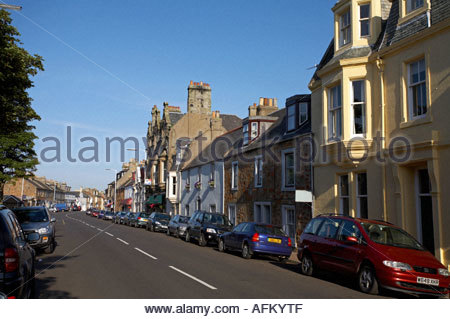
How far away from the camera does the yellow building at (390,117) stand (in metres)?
12.9

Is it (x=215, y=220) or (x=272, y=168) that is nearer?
(x=215, y=220)

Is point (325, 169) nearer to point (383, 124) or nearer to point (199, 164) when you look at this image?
point (383, 124)

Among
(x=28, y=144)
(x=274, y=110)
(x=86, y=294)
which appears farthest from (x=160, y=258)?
(x=274, y=110)

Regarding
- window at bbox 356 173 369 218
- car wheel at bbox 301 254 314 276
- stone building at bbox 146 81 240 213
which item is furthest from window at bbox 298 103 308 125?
stone building at bbox 146 81 240 213

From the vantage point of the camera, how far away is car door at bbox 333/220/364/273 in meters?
10.3

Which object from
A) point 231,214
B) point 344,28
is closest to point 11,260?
point 344,28

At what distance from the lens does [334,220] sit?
11898mm

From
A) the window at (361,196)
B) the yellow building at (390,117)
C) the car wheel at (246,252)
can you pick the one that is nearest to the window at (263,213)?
the yellow building at (390,117)

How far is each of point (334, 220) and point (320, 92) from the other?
30.4 feet

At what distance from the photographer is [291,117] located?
22.9 meters

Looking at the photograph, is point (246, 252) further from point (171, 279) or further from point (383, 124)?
point (383, 124)

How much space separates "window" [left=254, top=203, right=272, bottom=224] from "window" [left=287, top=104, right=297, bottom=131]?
193 inches

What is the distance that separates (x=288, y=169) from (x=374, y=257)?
12.5 meters

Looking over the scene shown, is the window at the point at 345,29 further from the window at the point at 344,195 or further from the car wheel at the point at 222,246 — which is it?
the car wheel at the point at 222,246
